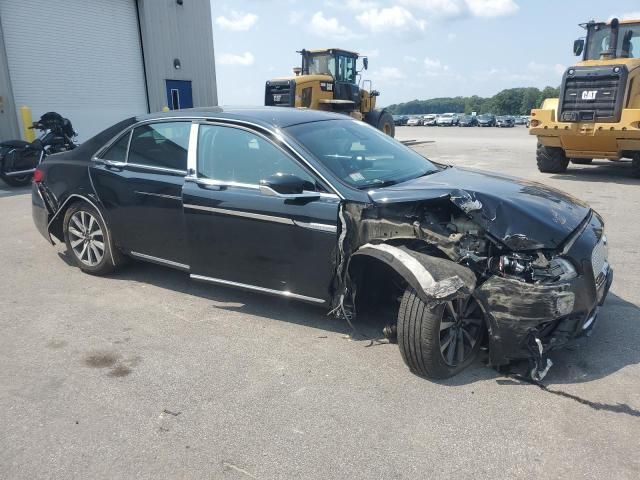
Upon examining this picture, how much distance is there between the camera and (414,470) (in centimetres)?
251

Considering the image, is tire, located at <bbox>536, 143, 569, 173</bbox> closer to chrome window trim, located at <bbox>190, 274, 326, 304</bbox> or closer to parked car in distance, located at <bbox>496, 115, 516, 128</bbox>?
chrome window trim, located at <bbox>190, 274, 326, 304</bbox>

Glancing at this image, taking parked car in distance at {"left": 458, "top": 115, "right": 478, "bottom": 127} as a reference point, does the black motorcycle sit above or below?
above

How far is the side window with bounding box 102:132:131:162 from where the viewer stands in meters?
4.93

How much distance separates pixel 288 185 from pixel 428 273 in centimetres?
116

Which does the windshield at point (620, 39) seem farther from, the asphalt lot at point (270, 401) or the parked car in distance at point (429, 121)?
the parked car in distance at point (429, 121)

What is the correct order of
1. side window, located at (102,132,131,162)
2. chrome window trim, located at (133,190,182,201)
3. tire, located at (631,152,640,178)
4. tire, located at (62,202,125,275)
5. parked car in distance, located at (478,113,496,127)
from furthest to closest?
1. parked car in distance, located at (478,113,496,127)
2. tire, located at (631,152,640,178)
3. tire, located at (62,202,125,275)
4. side window, located at (102,132,131,162)
5. chrome window trim, located at (133,190,182,201)

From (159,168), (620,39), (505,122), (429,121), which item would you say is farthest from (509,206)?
(429,121)

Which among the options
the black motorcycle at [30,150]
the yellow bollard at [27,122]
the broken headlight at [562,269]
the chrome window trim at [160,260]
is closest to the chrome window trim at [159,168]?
the chrome window trim at [160,260]

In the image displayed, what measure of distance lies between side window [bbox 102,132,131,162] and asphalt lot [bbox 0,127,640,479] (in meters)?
1.34

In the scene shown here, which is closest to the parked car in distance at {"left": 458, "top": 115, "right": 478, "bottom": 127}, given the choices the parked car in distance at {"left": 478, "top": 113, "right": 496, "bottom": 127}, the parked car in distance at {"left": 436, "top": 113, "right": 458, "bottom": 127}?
the parked car in distance at {"left": 436, "top": 113, "right": 458, "bottom": 127}

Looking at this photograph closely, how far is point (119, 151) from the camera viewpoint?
4965mm

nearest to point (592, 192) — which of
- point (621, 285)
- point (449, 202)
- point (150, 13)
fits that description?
point (621, 285)

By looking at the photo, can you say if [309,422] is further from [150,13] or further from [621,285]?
[150,13]

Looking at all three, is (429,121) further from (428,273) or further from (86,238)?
(428,273)
